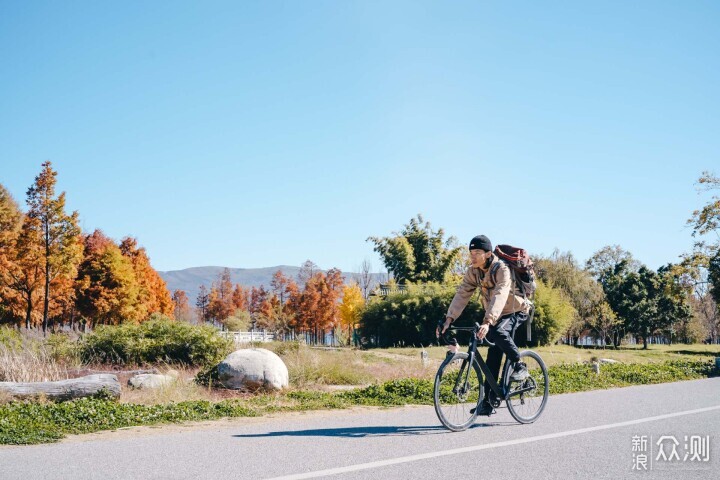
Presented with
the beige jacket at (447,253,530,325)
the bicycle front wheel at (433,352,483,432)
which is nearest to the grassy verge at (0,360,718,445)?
the bicycle front wheel at (433,352,483,432)

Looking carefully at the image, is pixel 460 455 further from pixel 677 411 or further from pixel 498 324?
pixel 677 411

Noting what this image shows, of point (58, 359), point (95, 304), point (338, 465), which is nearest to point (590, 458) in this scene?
point (338, 465)

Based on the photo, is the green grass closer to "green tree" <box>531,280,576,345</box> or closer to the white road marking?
→ "green tree" <box>531,280,576,345</box>

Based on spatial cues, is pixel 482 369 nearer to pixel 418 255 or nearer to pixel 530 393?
pixel 530 393

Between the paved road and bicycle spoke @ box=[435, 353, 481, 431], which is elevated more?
bicycle spoke @ box=[435, 353, 481, 431]

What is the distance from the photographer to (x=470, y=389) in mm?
6781

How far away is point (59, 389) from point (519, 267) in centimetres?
687

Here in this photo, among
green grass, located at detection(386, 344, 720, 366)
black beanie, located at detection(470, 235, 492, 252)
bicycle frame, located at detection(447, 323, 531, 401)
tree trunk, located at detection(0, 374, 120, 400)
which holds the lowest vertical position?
green grass, located at detection(386, 344, 720, 366)

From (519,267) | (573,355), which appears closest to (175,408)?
(519,267)

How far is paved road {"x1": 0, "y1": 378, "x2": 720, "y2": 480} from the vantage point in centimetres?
492

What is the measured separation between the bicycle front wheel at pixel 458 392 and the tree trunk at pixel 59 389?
534 centimetres

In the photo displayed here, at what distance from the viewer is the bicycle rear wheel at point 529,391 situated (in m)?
7.16

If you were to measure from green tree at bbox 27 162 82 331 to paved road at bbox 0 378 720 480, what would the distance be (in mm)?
31283

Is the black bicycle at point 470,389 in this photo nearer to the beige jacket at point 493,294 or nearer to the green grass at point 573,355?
the beige jacket at point 493,294
